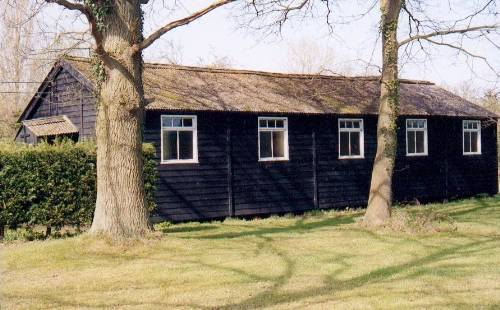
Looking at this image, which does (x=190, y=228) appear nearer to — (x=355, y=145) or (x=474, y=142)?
(x=355, y=145)

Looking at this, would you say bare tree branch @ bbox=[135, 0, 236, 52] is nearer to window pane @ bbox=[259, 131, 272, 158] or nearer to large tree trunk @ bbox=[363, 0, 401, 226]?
large tree trunk @ bbox=[363, 0, 401, 226]

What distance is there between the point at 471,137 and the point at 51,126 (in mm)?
17890

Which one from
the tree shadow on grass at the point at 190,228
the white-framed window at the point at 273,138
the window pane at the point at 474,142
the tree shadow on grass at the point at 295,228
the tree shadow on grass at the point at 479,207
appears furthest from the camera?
the window pane at the point at 474,142

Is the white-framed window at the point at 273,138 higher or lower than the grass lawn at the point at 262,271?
higher

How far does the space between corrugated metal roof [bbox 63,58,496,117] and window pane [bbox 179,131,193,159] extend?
93 centimetres

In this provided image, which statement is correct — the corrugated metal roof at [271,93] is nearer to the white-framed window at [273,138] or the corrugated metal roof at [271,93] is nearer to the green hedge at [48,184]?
the white-framed window at [273,138]

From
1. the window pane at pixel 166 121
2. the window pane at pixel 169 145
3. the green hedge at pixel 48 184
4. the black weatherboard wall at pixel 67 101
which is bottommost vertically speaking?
the green hedge at pixel 48 184

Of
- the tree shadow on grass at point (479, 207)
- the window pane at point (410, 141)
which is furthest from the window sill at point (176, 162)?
the window pane at point (410, 141)

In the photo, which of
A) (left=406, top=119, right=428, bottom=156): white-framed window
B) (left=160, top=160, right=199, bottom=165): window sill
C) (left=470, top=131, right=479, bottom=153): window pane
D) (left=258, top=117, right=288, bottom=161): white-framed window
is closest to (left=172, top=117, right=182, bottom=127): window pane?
(left=160, top=160, right=199, bottom=165): window sill

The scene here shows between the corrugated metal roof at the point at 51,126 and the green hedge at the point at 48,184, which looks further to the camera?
the corrugated metal roof at the point at 51,126

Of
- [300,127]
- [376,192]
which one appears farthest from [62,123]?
[376,192]

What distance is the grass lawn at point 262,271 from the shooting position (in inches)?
329

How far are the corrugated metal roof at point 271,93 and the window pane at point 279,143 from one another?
947 millimetres

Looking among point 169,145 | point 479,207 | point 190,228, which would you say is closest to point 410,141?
point 479,207
